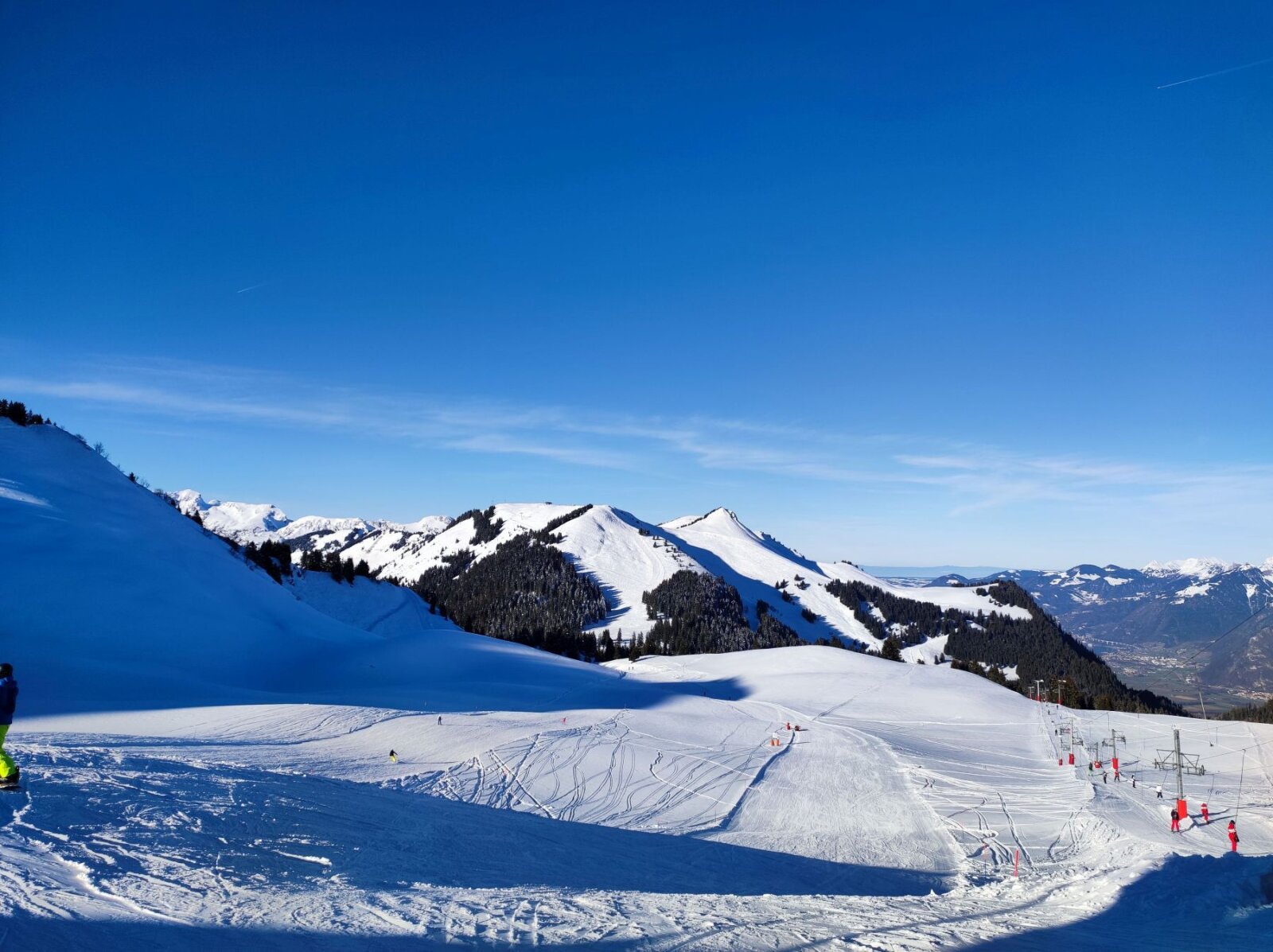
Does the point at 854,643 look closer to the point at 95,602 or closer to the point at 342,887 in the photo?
the point at 95,602

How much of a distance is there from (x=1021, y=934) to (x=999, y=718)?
44.2 meters

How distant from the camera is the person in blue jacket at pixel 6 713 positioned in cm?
970

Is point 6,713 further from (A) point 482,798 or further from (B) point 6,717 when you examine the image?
(A) point 482,798

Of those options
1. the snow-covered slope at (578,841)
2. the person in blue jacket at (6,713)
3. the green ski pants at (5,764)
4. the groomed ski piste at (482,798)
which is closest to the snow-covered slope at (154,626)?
the groomed ski piste at (482,798)

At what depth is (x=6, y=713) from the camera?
1023cm

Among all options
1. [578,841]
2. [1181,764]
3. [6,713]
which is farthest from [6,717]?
[1181,764]

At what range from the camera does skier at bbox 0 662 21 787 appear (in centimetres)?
970

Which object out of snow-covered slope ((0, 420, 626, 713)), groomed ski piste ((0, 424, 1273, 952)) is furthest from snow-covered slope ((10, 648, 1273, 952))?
snow-covered slope ((0, 420, 626, 713))

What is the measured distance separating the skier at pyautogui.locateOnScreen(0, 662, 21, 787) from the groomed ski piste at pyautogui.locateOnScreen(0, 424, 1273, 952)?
37cm

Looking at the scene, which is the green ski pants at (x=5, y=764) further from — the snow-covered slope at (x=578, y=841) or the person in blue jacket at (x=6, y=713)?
the snow-covered slope at (x=578, y=841)

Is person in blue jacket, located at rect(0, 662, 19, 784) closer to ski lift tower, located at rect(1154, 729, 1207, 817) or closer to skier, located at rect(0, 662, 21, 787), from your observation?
skier, located at rect(0, 662, 21, 787)

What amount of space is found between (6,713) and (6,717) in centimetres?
6

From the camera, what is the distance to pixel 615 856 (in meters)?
12.2

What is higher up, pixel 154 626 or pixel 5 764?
pixel 5 764
